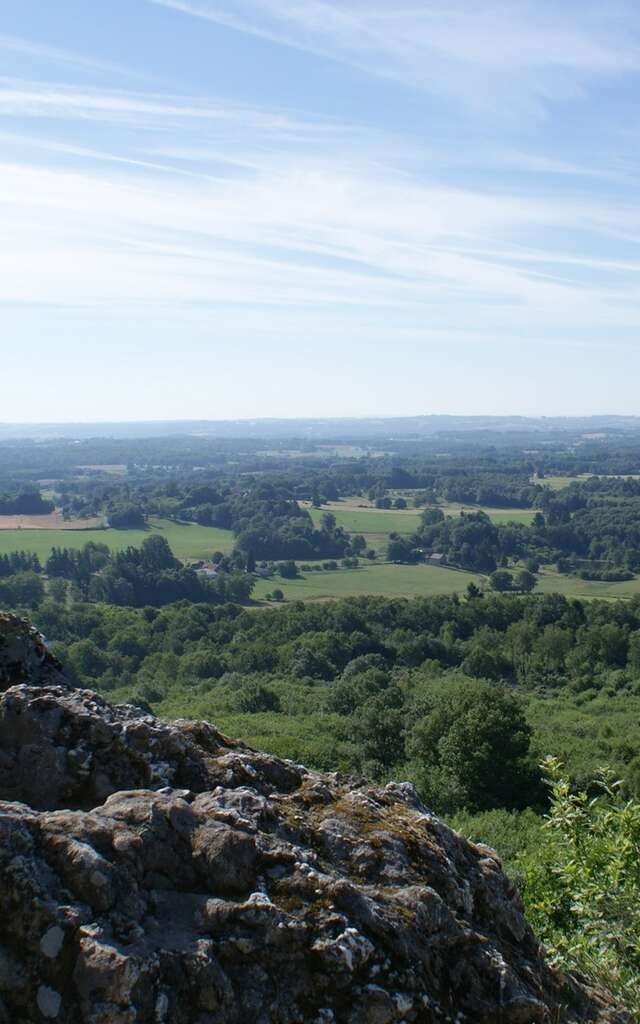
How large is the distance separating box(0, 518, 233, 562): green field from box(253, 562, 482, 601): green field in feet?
85.8

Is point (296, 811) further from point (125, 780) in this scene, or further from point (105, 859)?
point (105, 859)

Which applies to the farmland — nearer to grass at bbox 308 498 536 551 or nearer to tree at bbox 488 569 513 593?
grass at bbox 308 498 536 551

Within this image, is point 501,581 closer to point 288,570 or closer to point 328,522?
point 288,570

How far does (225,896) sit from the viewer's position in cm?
595

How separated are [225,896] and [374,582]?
110 meters

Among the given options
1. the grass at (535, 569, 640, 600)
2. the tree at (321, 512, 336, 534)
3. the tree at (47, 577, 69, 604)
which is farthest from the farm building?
the grass at (535, 569, 640, 600)

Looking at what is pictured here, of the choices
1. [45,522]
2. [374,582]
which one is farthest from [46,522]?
[374,582]

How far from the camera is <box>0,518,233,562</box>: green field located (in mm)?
135375

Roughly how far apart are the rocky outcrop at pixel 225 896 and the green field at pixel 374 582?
315ft

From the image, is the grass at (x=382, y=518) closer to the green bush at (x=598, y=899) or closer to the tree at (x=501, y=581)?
the tree at (x=501, y=581)

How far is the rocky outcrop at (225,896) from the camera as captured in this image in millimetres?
5188

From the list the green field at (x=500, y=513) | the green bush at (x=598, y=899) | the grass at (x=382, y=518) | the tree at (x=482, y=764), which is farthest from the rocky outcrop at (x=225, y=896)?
the green field at (x=500, y=513)

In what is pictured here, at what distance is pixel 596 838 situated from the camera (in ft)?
34.1

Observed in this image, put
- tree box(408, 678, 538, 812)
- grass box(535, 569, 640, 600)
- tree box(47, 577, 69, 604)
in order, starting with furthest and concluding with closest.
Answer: tree box(47, 577, 69, 604) < grass box(535, 569, 640, 600) < tree box(408, 678, 538, 812)
